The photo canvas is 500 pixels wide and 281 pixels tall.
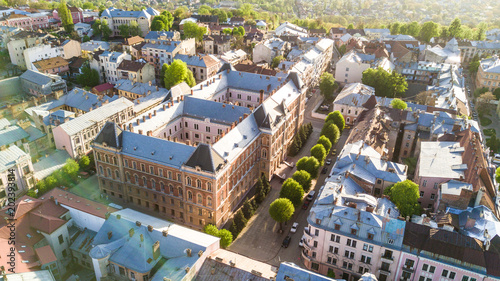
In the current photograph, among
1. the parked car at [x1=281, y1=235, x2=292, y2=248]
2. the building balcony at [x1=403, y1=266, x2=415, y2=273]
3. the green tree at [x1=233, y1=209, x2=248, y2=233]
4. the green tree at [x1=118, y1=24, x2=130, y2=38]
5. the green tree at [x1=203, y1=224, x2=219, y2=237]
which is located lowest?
the parked car at [x1=281, y1=235, x2=292, y2=248]

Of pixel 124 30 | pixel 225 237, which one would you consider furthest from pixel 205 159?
pixel 124 30

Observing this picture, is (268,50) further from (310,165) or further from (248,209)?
(248,209)

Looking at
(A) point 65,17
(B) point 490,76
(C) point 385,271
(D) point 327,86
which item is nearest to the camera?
(C) point 385,271

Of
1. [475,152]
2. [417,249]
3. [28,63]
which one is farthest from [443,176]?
[28,63]

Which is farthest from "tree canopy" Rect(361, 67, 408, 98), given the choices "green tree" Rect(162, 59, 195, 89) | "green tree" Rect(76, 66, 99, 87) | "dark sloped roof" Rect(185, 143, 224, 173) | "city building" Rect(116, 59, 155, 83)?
"green tree" Rect(76, 66, 99, 87)

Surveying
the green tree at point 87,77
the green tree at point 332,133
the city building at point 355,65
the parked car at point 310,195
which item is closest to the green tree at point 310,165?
the parked car at point 310,195

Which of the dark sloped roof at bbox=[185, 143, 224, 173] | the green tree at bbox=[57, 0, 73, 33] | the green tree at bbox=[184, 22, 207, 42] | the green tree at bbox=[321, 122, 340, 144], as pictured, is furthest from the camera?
the green tree at bbox=[57, 0, 73, 33]

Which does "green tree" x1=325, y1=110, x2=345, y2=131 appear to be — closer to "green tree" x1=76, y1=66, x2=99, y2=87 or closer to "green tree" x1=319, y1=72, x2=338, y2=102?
"green tree" x1=319, y1=72, x2=338, y2=102
